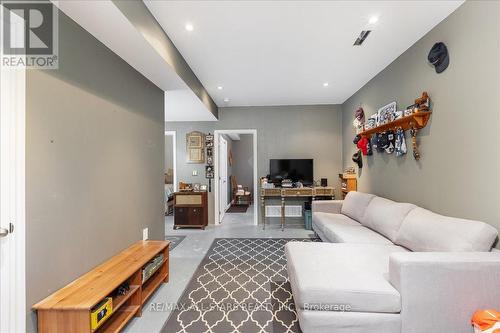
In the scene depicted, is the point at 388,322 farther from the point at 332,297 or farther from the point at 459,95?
the point at 459,95

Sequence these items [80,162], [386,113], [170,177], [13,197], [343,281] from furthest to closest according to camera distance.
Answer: [170,177]
[386,113]
[80,162]
[343,281]
[13,197]

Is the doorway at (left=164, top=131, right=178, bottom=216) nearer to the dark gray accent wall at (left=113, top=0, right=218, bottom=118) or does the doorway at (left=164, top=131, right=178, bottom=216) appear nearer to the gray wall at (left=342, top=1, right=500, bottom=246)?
the dark gray accent wall at (left=113, top=0, right=218, bottom=118)

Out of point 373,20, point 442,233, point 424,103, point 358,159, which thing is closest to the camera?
point 442,233

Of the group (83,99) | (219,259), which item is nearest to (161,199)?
(219,259)

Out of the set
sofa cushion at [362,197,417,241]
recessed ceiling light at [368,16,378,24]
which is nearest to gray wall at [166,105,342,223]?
sofa cushion at [362,197,417,241]

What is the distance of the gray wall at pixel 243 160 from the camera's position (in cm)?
881

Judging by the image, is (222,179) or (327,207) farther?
(222,179)

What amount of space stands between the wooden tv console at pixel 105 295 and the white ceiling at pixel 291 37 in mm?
2210

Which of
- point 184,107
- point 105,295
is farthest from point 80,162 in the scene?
point 184,107

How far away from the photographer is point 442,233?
1863 mm

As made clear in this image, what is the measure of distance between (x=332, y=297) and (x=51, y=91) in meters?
2.32

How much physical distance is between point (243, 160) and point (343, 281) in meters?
7.37

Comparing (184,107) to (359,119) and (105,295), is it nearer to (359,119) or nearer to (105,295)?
(359,119)

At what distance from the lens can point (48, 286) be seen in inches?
58.2
